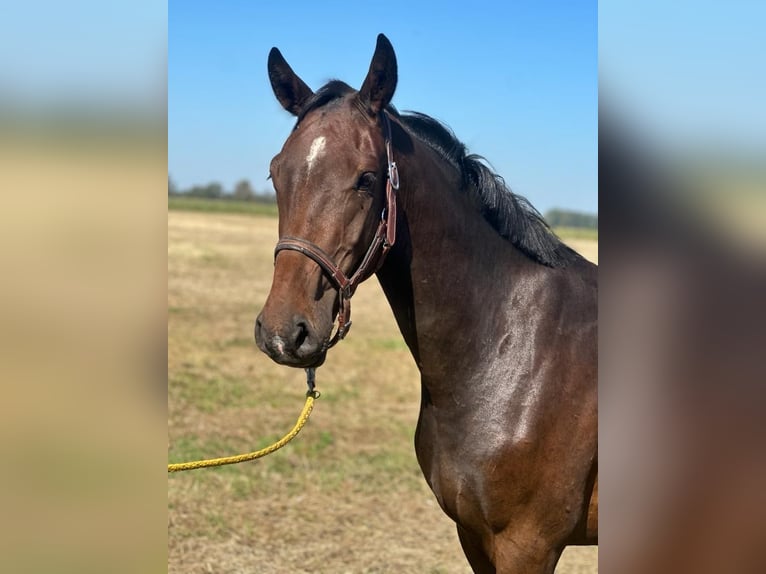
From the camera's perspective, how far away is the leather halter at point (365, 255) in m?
2.32

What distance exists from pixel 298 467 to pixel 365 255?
5159mm

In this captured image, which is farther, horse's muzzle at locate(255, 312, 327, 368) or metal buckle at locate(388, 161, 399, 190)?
metal buckle at locate(388, 161, 399, 190)

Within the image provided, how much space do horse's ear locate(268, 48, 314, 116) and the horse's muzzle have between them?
92 centimetres

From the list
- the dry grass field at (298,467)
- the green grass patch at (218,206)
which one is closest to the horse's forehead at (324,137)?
the dry grass field at (298,467)

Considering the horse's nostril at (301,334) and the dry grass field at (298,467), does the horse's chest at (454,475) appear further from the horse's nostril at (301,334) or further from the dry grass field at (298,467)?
the dry grass field at (298,467)

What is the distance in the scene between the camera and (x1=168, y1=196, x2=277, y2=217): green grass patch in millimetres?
43531

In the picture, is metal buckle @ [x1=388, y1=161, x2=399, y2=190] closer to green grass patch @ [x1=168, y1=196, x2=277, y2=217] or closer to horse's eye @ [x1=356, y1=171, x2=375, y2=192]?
horse's eye @ [x1=356, y1=171, x2=375, y2=192]

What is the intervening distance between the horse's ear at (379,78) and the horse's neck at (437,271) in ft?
0.87
